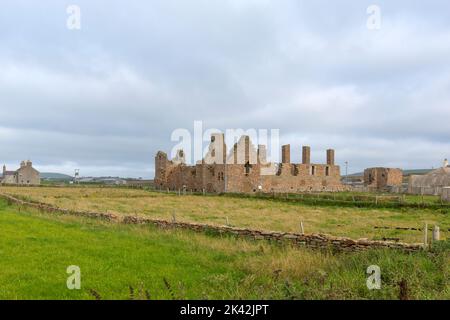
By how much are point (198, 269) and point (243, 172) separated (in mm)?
46539

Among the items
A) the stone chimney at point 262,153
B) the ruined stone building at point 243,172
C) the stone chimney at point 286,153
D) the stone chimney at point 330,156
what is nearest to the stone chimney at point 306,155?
the ruined stone building at point 243,172

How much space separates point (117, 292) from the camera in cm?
914

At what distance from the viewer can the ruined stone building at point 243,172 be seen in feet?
191

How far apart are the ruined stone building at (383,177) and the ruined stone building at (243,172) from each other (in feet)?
25.2

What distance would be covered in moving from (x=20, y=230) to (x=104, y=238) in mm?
4219

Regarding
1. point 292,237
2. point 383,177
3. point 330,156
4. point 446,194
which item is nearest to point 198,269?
point 292,237

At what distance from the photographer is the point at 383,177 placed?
74000 mm

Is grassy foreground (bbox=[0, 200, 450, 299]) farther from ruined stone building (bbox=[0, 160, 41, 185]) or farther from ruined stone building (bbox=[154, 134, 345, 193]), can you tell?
ruined stone building (bbox=[0, 160, 41, 185])

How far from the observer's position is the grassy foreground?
343 inches

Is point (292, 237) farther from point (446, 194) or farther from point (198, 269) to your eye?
point (446, 194)

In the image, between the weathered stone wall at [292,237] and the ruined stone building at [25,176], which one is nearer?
the weathered stone wall at [292,237]

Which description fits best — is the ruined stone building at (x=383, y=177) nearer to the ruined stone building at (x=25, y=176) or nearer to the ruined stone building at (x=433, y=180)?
Answer: the ruined stone building at (x=433, y=180)

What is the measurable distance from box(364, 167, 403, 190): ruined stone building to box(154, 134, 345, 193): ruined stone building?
7675 millimetres
